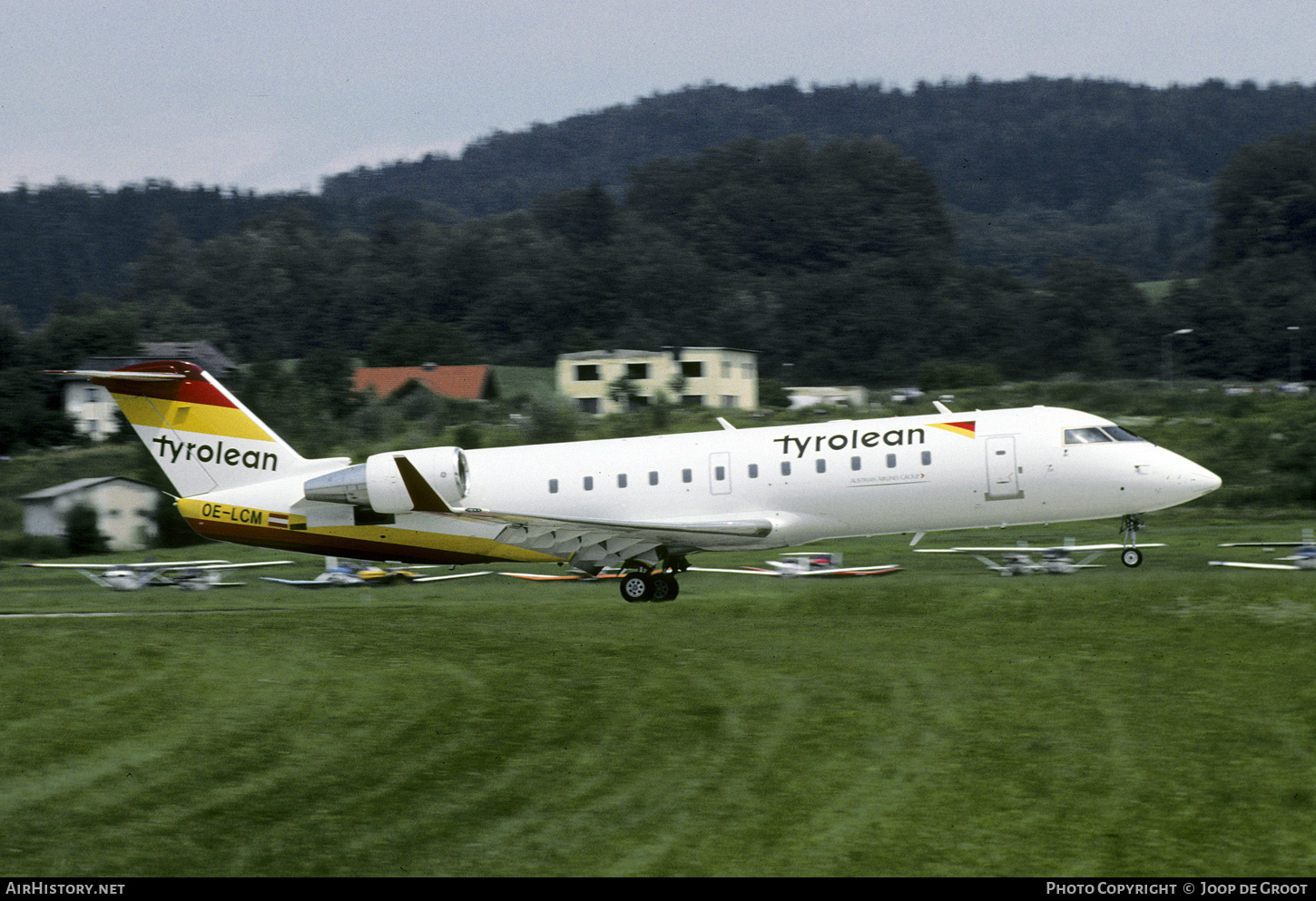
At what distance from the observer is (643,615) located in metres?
23.9

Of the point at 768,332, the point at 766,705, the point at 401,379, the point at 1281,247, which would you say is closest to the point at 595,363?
the point at 401,379

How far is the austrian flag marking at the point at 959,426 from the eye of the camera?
2548 cm

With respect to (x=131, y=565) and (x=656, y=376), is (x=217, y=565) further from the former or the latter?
(x=656, y=376)

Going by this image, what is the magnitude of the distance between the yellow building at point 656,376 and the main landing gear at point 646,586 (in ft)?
221

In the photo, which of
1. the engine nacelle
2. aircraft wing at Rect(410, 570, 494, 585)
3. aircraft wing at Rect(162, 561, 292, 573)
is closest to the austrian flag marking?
the engine nacelle

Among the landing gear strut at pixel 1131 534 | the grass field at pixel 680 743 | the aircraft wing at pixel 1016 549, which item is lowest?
the grass field at pixel 680 743

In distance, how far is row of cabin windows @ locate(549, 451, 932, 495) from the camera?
25.3m

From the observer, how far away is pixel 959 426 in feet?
84.0

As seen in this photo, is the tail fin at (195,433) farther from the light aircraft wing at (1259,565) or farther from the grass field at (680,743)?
the light aircraft wing at (1259,565)

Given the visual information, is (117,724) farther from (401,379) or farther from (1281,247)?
(1281,247)

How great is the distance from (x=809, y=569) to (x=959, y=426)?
8.47 metres

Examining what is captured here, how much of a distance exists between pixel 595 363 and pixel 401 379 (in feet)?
43.7

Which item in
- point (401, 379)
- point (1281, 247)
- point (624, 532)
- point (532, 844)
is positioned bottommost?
point (532, 844)

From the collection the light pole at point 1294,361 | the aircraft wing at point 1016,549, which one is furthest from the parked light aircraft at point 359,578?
the light pole at point 1294,361
